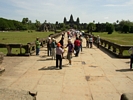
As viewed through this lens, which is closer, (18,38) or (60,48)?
(60,48)

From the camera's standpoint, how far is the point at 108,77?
814 cm

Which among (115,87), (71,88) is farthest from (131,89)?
(71,88)

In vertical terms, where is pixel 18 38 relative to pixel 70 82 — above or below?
above

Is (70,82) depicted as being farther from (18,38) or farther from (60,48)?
(18,38)

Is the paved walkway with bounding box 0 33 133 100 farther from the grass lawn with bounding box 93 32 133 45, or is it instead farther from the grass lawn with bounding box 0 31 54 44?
the grass lawn with bounding box 93 32 133 45

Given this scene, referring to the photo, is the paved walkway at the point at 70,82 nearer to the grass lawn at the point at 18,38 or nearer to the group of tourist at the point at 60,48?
the group of tourist at the point at 60,48

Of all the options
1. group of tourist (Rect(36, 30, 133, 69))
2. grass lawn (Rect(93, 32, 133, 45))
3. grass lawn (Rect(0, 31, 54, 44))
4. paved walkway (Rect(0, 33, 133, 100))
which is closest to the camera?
paved walkway (Rect(0, 33, 133, 100))

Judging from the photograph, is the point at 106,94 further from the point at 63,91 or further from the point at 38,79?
the point at 38,79

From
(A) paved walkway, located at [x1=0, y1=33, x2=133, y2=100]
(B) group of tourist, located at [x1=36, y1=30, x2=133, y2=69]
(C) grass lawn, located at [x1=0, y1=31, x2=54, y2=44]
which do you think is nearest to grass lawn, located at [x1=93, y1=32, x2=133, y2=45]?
(B) group of tourist, located at [x1=36, y1=30, x2=133, y2=69]

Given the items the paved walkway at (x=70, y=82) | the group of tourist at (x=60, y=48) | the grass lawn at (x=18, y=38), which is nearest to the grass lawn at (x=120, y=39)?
the group of tourist at (x=60, y=48)

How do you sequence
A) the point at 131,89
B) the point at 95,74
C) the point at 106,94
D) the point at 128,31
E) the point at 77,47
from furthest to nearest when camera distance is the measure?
1. the point at 128,31
2. the point at 77,47
3. the point at 95,74
4. the point at 131,89
5. the point at 106,94

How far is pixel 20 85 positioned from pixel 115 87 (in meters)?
3.67

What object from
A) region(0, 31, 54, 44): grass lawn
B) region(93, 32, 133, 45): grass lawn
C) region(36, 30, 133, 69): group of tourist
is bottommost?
region(93, 32, 133, 45): grass lawn

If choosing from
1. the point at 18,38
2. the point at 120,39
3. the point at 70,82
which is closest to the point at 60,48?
the point at 70,82
